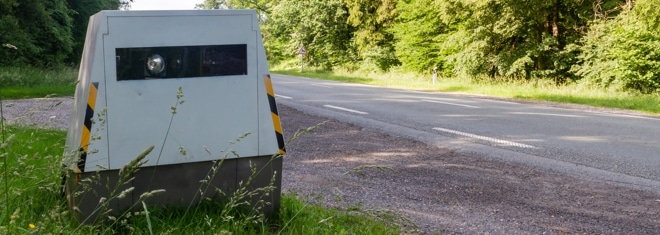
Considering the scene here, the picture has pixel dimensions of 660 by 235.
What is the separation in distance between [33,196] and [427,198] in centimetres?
302

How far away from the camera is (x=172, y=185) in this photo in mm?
3109

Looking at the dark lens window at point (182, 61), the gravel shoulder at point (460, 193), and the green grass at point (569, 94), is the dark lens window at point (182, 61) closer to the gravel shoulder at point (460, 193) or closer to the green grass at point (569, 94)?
the gravel shoulder at point (460, 193)

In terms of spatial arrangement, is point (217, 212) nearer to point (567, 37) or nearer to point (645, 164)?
point (645, 164)

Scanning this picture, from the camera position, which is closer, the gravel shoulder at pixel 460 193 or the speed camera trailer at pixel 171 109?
the speed camera trailer at pixel 171 109

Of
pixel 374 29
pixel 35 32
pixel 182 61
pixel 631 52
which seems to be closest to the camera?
pixel 182 61

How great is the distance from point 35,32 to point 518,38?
21.1 meters

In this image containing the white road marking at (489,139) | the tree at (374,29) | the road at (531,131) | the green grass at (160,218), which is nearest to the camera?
the green grass at (160,218)

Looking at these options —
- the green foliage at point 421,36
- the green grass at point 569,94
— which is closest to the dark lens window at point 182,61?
the green grass at point 569,94

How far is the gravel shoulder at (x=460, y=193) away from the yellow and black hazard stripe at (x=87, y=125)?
0.93ft

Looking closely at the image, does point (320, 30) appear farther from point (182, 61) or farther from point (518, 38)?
point (182, 61)

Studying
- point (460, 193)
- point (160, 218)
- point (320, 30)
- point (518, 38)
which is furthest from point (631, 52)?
point (320, 30)

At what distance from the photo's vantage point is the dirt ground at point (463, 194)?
4.12m

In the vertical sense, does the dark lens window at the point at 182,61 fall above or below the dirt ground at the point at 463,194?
above

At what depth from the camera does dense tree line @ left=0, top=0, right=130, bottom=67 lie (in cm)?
2112
